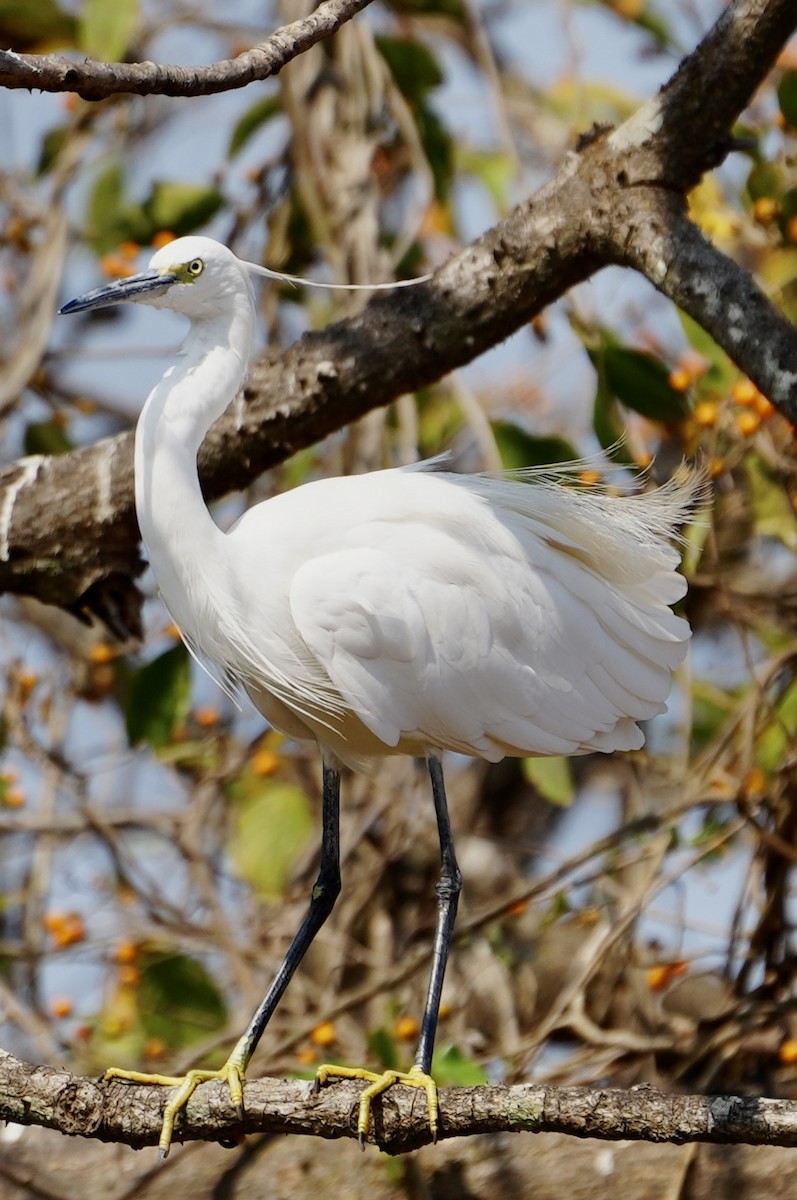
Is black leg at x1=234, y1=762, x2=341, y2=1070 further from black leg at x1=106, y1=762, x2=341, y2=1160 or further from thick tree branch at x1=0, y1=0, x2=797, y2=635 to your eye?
thick tree branch at x1=0, y1=0, x2=797, y2=635

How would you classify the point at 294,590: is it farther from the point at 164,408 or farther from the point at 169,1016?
the point at 169,1016

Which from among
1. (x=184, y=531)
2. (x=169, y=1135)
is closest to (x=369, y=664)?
(x=184, y=531)

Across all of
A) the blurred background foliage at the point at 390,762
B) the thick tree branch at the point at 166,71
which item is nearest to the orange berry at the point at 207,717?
the blurred background foliage at the point at 390,762

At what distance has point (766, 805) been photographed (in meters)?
2.90

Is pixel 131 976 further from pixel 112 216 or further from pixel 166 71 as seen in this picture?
pixel 166 71

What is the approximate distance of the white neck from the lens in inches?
83.1

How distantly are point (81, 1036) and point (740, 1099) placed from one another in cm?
195

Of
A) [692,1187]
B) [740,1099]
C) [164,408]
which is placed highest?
[164,408]

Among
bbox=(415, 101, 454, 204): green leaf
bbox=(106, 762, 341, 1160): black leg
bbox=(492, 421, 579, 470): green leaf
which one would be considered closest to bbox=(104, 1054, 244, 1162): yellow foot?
bbox=(106, 762, 341, 1160): black leg

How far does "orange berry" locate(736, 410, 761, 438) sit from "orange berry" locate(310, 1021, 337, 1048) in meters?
1.35

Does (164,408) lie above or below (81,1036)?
above

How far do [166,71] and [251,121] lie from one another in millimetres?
2046

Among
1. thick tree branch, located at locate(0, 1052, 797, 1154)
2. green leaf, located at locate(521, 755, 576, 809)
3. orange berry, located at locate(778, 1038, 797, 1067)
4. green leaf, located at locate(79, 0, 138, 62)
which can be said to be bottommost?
orange berry, located at locate(778, 1038, 797, 1067)

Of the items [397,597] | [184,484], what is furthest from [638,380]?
[184,484]
